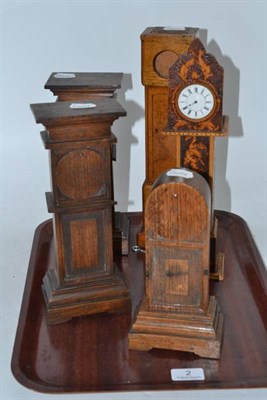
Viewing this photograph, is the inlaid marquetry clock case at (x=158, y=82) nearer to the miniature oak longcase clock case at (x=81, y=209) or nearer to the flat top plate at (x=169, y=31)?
the flat top plate at (x=169, y=31)

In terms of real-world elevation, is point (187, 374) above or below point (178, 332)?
below

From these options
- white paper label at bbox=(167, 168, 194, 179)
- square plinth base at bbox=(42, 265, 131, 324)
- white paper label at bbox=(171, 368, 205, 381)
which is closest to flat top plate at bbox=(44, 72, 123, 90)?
white paper label at bbox=(167, 168, 194, 179)

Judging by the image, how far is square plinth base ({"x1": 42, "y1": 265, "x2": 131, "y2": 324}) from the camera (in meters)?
2.86

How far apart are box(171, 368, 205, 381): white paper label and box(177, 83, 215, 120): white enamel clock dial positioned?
942 mm

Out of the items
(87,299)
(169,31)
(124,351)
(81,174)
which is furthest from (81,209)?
(169,31)

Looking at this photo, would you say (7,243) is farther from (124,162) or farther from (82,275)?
(124,162)

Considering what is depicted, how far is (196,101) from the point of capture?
2.77 meters

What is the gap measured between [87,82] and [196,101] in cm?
56

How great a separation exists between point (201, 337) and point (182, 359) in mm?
109

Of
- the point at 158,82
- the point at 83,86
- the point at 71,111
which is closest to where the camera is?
the point at 71,111

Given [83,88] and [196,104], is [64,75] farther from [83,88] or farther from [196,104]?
[196,104]

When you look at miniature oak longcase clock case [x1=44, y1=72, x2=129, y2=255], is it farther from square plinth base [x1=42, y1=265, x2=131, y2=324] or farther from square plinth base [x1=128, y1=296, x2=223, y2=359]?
square plinth base [x1=128, y1=296, x2=223, y2=359]

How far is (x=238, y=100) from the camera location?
169 inches

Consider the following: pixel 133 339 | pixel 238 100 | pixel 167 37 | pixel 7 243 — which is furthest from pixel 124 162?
pixel 133 339
